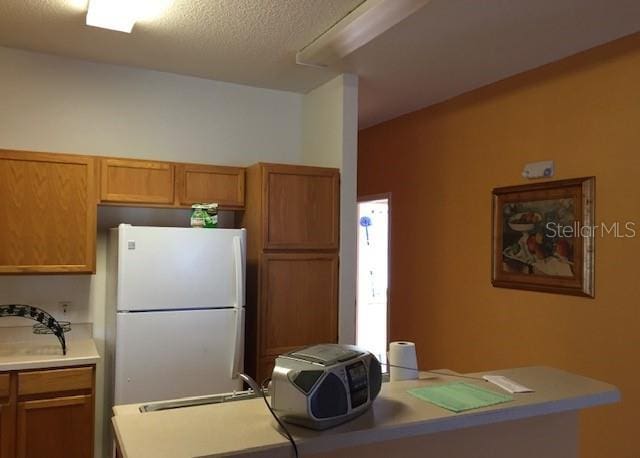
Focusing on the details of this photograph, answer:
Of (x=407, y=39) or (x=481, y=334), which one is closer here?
(x=407, y=39)

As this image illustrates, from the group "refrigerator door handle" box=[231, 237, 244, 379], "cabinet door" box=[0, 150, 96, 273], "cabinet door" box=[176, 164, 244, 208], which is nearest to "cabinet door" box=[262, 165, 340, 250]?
"refrigerator door handle" box=[231, 237, 244, 379]

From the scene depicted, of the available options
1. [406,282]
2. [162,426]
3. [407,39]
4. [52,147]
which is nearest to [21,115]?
[52,147]

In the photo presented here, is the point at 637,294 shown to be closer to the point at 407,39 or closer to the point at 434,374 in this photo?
the point at 434,374

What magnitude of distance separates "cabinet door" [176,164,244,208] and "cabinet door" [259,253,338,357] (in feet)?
1.68

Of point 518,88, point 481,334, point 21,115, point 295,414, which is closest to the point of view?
point 295,414

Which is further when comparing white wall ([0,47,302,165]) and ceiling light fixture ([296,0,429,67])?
white wall ([0,47,302,165])

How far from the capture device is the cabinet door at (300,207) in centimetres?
325

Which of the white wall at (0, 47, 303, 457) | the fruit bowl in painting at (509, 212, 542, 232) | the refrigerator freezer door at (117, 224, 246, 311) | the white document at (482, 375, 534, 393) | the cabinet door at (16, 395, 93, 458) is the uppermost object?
the white wall at (0, 47, 303, 457)

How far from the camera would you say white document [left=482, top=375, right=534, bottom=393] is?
173 centimetres

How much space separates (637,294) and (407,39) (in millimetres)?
1758

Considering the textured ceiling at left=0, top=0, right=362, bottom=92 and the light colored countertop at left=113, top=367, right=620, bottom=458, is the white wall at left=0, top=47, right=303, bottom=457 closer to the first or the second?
the textured ceiling at left=0, top=0, right=362, bottom=92

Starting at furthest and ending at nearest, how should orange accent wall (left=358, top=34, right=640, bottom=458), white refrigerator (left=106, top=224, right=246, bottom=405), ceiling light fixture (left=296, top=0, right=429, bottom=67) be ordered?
white refrigerator (left=106, top=224, right=246, bottom=405)
orange accent wall (left=358, top=34, right=640, bottom=458)
ceiling light fixture (left=296, top=0, right=429, bottom=67)

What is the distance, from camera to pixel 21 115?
10.3 ft

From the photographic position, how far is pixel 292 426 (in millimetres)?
1364
